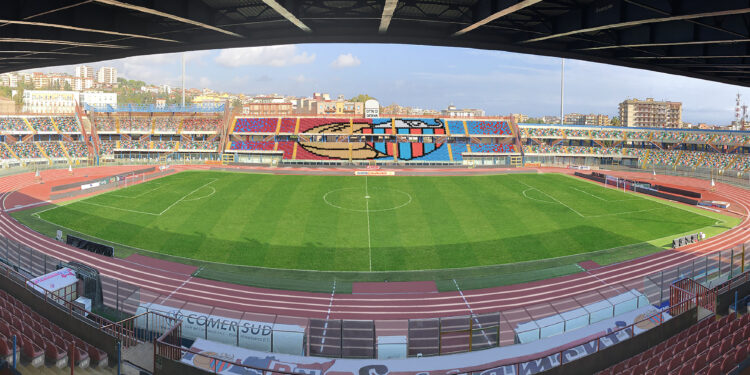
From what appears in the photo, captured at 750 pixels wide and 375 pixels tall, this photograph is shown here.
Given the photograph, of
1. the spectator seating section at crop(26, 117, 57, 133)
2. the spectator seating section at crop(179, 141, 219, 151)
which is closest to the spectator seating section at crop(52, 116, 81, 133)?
the spectator seating section at crop(26, 117, 57, 133)

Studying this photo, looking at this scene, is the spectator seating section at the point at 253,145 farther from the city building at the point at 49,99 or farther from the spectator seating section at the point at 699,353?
the city building at the point at 49,99

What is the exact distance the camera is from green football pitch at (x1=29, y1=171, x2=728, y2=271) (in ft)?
90.7

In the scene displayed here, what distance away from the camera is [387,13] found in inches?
332

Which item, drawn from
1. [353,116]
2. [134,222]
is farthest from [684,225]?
[353,116]

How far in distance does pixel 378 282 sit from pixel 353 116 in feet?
191

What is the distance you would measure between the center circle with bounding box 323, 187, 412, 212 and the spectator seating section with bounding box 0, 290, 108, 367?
26755mm

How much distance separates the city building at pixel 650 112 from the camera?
153 meters

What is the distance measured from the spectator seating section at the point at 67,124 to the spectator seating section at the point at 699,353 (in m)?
78.8

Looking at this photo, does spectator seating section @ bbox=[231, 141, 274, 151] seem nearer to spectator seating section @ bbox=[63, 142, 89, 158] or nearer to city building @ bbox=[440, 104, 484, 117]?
spectator seating section @ bbox=[63, 142, 89, 158]

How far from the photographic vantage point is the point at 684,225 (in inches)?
1356

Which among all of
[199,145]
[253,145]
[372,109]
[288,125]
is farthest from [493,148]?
[199,145]

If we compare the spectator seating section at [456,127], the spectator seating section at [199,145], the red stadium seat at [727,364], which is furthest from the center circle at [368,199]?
the spectator seating section at [199,145]

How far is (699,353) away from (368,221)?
84.1 ft

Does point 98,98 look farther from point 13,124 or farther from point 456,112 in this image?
point 456,112
